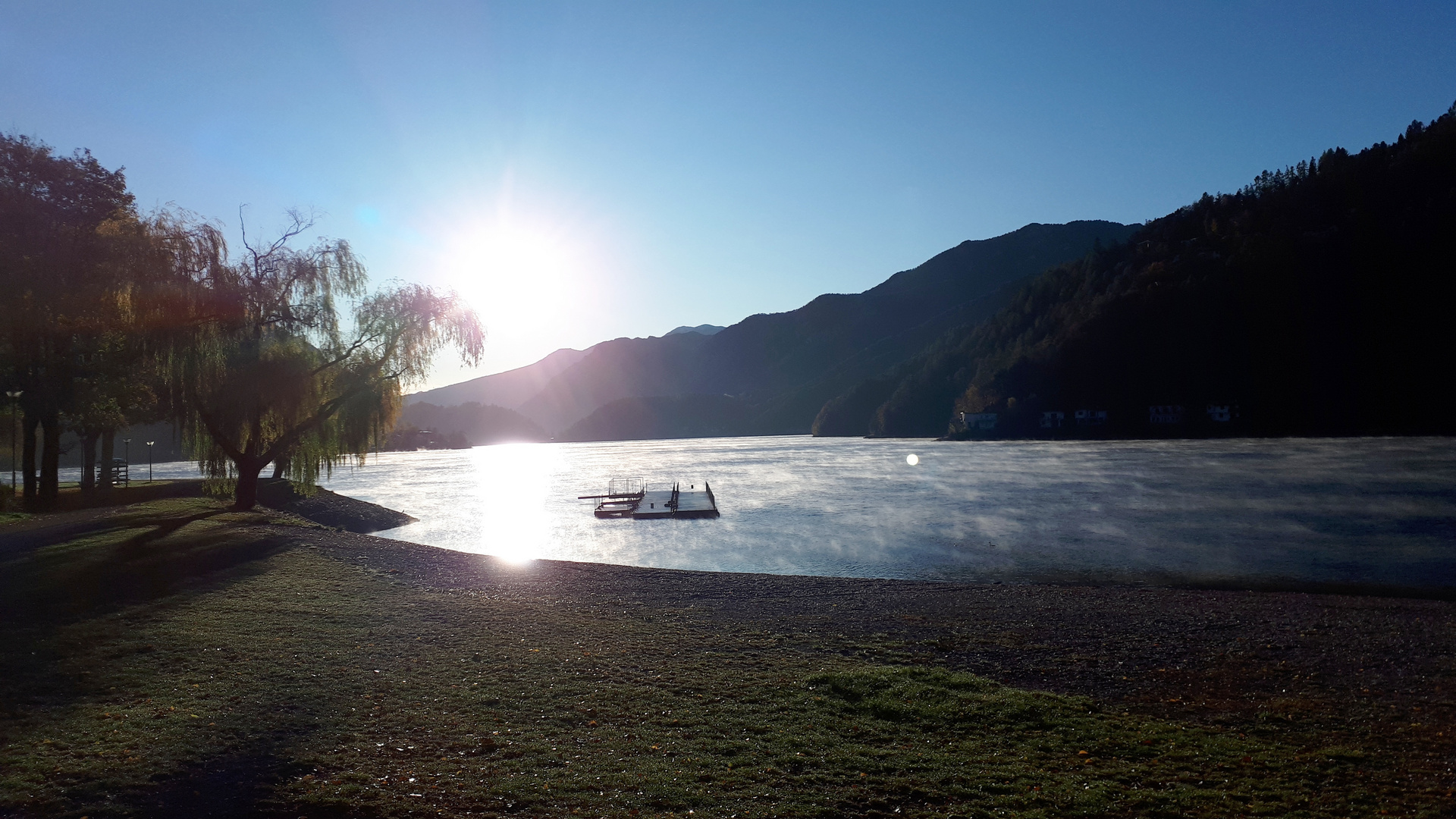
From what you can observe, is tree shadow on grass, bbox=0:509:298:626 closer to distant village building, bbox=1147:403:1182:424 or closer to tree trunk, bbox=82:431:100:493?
tree trunk, bbox=82:431:100:493

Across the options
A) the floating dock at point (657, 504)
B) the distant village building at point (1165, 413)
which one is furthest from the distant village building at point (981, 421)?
the floating dock at point (657, 504)

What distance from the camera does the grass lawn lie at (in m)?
6.42

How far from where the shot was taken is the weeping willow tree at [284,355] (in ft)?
92.3

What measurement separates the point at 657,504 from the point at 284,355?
95.7 ft

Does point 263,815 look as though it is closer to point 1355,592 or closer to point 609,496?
point 1355,592

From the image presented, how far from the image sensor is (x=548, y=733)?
793 cm

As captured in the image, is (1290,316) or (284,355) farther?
(1290,316)

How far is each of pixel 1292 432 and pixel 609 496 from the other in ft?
429

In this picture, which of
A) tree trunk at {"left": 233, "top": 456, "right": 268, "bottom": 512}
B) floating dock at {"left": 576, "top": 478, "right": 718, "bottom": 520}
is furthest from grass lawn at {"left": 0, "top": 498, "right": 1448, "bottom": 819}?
floating dock at {"left": 576, "top": 478, "right": 718, "bottom": 520}

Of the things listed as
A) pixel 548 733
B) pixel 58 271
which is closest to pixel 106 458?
pixel 58 271

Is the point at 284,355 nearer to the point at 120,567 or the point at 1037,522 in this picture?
the point at 120,567

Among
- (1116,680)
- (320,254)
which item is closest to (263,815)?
(1116,680)

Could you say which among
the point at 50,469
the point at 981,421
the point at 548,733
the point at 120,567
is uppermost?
the point at 981,421

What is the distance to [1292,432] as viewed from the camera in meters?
135
